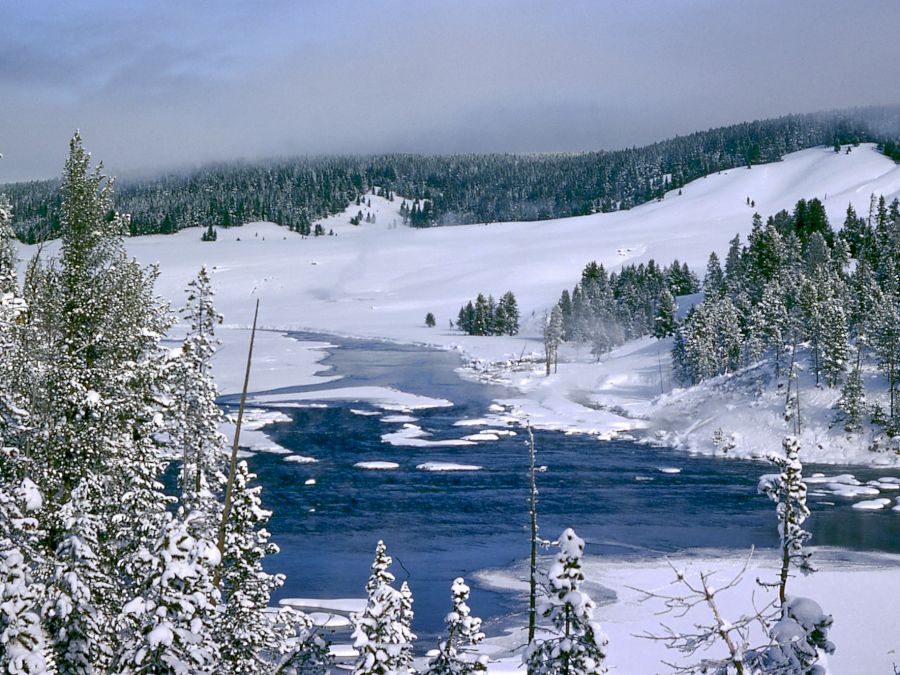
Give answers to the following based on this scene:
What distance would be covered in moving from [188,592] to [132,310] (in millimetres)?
9182

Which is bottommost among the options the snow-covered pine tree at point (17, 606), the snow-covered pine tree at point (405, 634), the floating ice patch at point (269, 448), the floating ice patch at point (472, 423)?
the floating ice patch at point (472, 423)

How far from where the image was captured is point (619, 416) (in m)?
65.4

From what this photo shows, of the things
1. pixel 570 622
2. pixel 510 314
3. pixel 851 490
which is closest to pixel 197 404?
pixel 570 622

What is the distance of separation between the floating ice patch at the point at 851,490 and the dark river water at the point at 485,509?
147cm

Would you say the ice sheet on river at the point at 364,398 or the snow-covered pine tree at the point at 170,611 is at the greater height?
the snow-covered pine tree at the point at 170,611

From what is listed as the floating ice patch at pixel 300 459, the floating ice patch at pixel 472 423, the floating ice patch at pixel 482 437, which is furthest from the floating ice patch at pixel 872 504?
the floating ice patch at pixel 300 459

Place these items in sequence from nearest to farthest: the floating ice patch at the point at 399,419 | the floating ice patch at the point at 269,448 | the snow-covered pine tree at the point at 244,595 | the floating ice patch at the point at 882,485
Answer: the snow-covered pine tree at the point at 244,595
the floating ice patch at the point at 882,485
the floating ice patch at the point at 269,448
the floating ice patch at the point at 399,419

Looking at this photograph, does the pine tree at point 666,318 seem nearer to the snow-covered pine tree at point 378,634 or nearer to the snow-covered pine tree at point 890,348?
the snow-covered pine tree at point 890,348

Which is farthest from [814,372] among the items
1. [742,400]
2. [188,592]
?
[188,592]

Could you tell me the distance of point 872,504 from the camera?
38719 mm

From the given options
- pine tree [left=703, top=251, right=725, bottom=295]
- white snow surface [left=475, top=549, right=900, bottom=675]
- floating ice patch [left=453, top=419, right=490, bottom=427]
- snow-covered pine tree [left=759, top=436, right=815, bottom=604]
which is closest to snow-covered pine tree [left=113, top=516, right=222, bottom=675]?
snow-covered pine tree [left=759, top=436, right=815, bottom=604]

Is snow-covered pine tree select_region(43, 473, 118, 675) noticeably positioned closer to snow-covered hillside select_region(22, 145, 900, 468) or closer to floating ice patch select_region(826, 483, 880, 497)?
floating ice patch select_region(826, 483, 880, 497)

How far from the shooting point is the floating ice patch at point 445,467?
43969 millimetres

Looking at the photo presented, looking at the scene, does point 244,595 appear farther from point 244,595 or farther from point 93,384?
point 93,384
